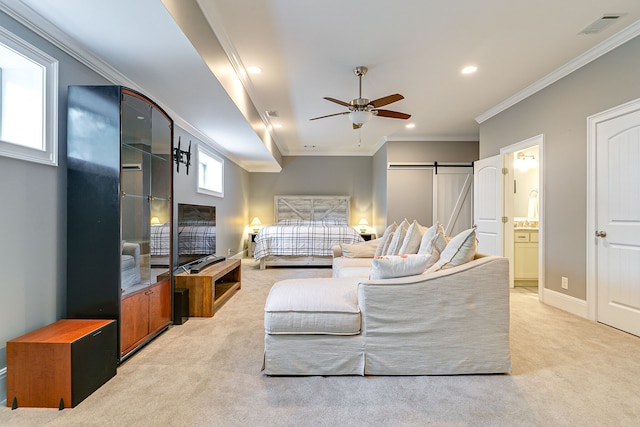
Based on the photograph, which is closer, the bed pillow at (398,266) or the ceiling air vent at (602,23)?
the bed pillow at (398,266)

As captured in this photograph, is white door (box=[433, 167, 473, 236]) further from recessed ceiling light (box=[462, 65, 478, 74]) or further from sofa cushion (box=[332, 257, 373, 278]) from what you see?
sofa cushion (box=[332, 257, 373, 278])

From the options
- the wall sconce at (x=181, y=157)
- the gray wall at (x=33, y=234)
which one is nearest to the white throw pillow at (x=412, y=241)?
the gray wall at (x=33, y=234)

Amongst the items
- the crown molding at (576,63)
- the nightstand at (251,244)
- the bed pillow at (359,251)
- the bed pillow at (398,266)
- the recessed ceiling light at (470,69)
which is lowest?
the nightstand at (251,244)

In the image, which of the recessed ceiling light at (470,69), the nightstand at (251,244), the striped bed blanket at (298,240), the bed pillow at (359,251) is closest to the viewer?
the recessed ceiling light at (470,69)

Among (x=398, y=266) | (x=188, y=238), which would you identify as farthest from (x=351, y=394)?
(x=188, y=238)

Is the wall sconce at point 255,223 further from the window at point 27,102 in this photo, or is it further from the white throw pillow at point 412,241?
the window at point 27,102

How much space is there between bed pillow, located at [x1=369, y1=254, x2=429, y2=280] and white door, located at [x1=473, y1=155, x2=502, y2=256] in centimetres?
289

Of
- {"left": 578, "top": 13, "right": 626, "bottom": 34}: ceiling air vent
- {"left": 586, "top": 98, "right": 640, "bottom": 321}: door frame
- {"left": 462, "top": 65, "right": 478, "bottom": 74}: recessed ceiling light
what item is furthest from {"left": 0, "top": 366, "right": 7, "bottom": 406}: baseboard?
{"left": 578, "top": 13, "right": 626, "bottom": 34}: ceiling air vent

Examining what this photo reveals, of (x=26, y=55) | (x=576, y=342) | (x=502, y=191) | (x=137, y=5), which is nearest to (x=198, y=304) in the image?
(x=26, y=55)

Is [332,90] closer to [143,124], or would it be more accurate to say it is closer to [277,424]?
[143,124]

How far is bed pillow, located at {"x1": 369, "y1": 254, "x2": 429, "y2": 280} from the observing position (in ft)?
6.31

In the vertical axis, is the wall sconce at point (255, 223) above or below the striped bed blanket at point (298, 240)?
above

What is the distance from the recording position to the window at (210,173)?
4.63 metres

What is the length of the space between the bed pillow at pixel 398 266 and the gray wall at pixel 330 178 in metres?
5.76
